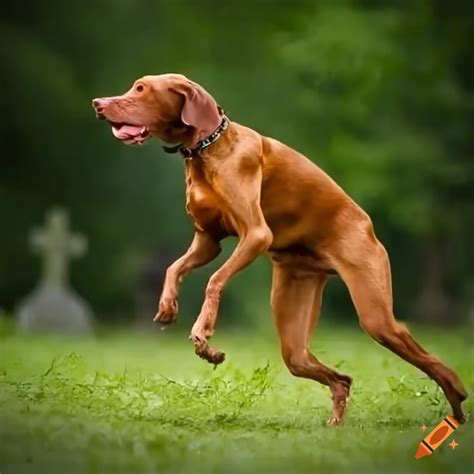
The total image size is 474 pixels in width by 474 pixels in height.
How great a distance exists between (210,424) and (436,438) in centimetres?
132

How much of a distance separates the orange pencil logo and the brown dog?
0.44m

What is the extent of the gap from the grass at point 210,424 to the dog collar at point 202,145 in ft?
4.95

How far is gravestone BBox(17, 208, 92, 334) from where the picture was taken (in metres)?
20.2

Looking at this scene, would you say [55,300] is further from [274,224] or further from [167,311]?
[167,311]

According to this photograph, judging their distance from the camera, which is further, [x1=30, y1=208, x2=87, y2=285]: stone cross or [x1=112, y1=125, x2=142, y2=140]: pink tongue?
[x1=30, y1=208, x2=87, y2=285]: stone cross

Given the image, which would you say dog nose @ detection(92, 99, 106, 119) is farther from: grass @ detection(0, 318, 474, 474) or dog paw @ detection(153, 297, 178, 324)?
grass @ detection(0, 318, 474, 474)

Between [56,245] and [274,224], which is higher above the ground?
[274,224]

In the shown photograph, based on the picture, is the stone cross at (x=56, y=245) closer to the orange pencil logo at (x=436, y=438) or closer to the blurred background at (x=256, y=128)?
the blurred background at (x=256, y=128)

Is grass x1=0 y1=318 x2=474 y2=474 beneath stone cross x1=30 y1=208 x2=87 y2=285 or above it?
above

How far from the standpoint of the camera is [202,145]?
25.0 ft

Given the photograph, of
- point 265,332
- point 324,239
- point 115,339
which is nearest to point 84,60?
point 265,332

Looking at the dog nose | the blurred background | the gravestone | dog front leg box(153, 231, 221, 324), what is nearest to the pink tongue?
the dog nose

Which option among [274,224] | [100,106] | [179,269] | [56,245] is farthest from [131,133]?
[56,245]

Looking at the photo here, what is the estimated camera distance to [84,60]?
89.8ft
